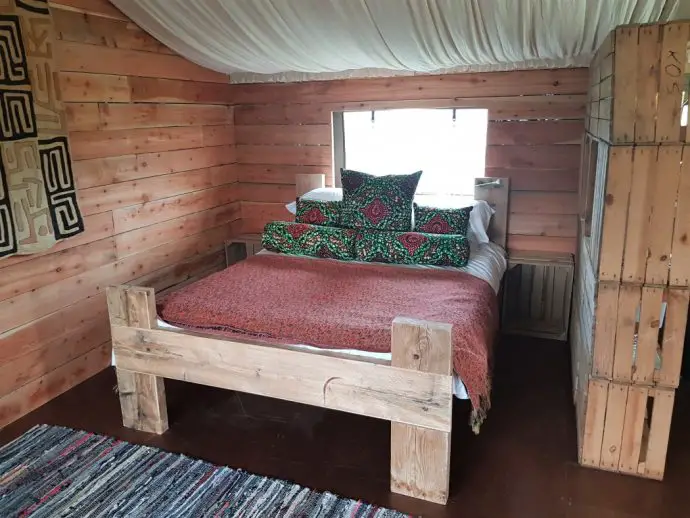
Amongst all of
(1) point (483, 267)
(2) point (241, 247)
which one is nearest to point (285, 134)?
(2) point (241, 247)

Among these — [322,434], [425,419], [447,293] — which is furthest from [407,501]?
[447,293]

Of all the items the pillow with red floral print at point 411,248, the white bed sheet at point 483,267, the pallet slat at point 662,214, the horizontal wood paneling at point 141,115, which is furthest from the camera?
the pillow with red floral print at point 411,248

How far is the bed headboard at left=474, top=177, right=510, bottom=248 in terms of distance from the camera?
3.46 meters

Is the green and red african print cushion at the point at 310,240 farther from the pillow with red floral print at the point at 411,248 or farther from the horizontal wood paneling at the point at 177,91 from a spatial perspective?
the horizontal wood paneling at the point at 177,91

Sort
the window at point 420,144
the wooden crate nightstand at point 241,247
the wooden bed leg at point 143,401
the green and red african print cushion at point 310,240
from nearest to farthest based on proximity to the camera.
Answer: the wooden bed leg at point 143,401, the green and red african print cushion at point 310,240, the window at point 420,144, the wooden crate nightstand at point 241,247

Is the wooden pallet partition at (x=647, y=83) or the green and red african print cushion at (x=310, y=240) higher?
the wooden pallet partition at (x=647, y=83)

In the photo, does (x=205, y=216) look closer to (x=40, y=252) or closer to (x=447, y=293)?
(x=40, y=252)

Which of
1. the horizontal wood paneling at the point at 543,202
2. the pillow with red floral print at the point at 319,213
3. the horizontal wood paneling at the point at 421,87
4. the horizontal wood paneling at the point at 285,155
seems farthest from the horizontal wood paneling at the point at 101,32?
the horizontal wood paneling at the point at 543,202

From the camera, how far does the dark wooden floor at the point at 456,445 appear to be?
2.02 m

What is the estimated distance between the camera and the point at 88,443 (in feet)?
7.93

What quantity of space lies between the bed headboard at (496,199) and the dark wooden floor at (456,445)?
0.88 m

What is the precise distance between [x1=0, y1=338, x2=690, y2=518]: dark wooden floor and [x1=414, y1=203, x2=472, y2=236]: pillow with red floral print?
819 mm

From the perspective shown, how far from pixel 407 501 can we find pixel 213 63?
9.34 ft

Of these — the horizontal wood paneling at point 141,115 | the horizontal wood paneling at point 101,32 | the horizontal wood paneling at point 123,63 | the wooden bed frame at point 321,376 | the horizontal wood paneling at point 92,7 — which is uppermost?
the horizontal wood paneling at point 92,7
